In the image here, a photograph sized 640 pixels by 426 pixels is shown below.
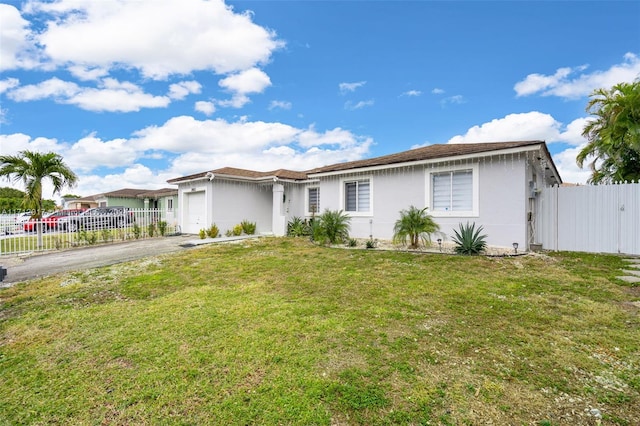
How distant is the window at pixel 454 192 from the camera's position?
10656 millimetres

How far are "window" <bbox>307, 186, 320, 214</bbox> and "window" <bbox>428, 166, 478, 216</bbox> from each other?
23.6ft

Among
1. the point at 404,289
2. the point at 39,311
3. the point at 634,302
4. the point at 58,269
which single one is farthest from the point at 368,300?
the point at 58,269

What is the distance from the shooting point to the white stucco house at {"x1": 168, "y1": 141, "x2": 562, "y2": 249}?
32.5 feet

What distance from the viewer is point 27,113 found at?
13.7 metres

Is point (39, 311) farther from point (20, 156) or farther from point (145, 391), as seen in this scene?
point (20, 156)

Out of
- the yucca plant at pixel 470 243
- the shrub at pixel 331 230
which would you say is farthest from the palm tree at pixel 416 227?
the shrub at pixel 331 230

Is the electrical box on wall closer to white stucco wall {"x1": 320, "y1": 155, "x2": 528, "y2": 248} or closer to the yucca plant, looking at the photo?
white stucco wall {"x1": 320, "y1": 155, "x2": 528, "y2": 248}

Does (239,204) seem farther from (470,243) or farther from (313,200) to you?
(470,243)

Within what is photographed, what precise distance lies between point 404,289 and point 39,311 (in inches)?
272

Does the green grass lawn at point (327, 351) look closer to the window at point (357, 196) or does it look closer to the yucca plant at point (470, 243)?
the yucca plant at point (470, 243)

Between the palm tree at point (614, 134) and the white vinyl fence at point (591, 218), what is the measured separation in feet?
15.2

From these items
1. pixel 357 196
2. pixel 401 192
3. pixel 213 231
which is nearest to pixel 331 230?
pixel 357 196

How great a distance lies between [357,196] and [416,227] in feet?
13.2

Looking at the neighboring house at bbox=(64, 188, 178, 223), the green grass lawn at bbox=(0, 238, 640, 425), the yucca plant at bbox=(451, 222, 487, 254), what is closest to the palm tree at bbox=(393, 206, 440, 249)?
the yucca plant at bbox=(451, 222, 487, 254)
